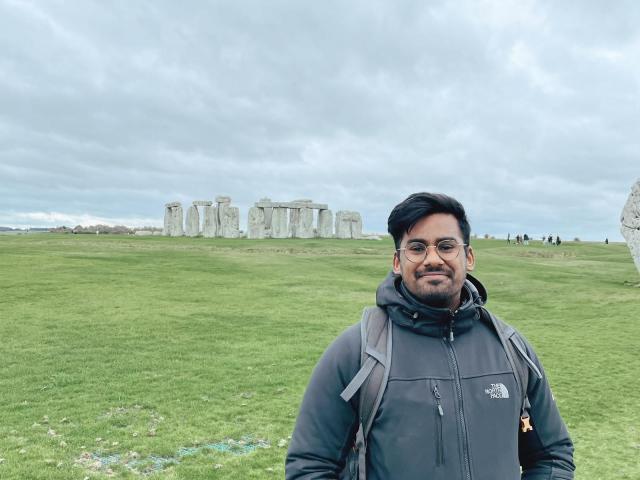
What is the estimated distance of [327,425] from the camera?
113 inches

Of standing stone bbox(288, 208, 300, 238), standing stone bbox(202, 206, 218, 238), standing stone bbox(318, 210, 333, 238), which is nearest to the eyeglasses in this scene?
standing stone bbox(202, 206, 218, 238)

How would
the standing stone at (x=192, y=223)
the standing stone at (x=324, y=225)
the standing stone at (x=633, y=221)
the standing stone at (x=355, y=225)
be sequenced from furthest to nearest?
the standing stone at (x=355, y=225)
the standing stone at (x=324, y=225)
the standing stone at (x=192, y=223)
the standing stone at (x=633, y=221)

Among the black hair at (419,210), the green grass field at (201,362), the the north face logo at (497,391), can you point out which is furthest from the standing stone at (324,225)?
the the north face logo at (497,391)

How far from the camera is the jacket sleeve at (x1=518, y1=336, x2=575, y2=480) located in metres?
3.14

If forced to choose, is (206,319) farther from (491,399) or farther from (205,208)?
(205,208)

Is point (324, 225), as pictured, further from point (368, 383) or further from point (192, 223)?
point (368, 383)

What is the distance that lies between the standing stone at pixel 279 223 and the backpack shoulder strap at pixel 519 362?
61.8 m

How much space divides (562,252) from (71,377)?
46513 millimetres

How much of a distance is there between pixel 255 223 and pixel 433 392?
59.9m

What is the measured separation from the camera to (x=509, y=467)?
2871 millimetres

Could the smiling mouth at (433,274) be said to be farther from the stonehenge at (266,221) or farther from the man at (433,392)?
the stonehenge at (266,221)

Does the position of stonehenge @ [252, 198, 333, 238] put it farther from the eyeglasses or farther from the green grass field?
the eyeglasses

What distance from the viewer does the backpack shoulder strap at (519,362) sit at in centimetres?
302

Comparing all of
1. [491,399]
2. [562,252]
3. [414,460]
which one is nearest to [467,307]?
[491,399]
